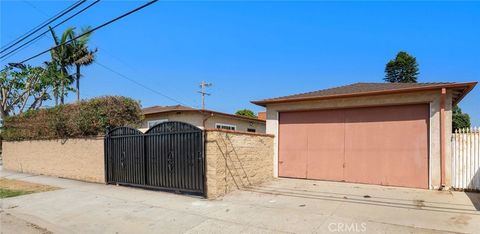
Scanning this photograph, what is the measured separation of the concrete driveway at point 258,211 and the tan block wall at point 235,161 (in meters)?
0.41

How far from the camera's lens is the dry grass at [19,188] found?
11.1 meters

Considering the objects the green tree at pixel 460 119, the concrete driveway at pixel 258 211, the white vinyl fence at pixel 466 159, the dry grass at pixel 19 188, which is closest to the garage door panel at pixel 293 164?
the concrete driveway at pixel 258 211

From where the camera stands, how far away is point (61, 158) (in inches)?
593

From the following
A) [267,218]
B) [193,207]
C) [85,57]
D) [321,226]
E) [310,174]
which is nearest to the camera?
[321,226]

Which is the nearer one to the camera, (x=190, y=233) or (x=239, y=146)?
(x=190, y=233)

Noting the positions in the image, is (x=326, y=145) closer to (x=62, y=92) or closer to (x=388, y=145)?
(x=388, y=145)

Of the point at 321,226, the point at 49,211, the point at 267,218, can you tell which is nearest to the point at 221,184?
the point at 267,218

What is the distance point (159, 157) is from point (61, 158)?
6.90m

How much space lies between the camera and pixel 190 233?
6492 mm

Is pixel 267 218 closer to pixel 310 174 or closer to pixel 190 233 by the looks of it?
pixel 190 233

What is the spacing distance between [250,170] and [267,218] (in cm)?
382

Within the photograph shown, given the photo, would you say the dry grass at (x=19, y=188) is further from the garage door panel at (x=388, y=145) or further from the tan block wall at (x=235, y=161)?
the garage door panel at (x=388, y=145)

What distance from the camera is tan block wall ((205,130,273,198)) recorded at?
931cm

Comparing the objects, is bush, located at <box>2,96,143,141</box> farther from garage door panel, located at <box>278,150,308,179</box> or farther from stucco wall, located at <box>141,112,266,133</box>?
garage door panel, located at <box>278,150,308,179</box>
